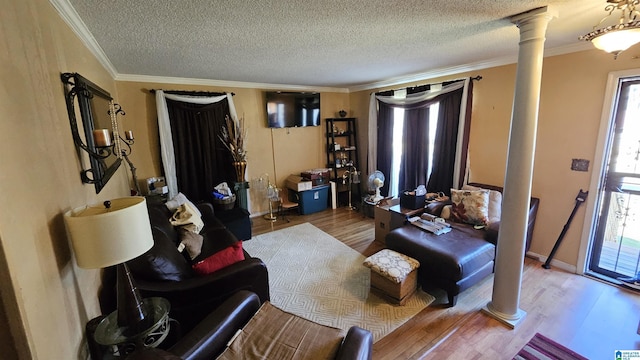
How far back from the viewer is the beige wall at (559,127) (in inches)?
102

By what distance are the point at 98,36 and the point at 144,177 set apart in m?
2.29

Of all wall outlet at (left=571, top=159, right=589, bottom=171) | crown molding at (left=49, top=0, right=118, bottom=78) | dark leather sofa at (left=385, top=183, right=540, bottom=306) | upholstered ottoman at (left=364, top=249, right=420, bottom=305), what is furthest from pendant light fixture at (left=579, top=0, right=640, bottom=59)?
crown molding at (left=49, top=0, right=118, bottom=78)

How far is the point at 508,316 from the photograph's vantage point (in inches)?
85.3

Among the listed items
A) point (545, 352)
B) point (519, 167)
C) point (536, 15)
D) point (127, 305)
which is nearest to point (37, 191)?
point (127, 305)

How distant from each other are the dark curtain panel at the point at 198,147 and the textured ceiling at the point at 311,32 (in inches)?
28.0

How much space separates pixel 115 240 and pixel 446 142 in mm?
3851

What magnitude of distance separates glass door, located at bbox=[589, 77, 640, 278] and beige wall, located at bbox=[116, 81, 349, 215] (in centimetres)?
399

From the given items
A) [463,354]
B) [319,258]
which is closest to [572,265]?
[463,354]

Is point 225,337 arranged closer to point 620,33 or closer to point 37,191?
point 37,191

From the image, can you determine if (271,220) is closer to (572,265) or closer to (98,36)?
(98,36)

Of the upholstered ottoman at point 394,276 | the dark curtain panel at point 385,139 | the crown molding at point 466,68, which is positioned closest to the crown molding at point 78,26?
the upholstered ottoman at point 394,276

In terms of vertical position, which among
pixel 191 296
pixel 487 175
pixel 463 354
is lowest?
pixel 463 354

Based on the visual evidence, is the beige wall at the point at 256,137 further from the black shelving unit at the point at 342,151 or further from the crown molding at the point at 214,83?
the black shelving unit at the point at 342,151

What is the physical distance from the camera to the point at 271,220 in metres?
4.61
